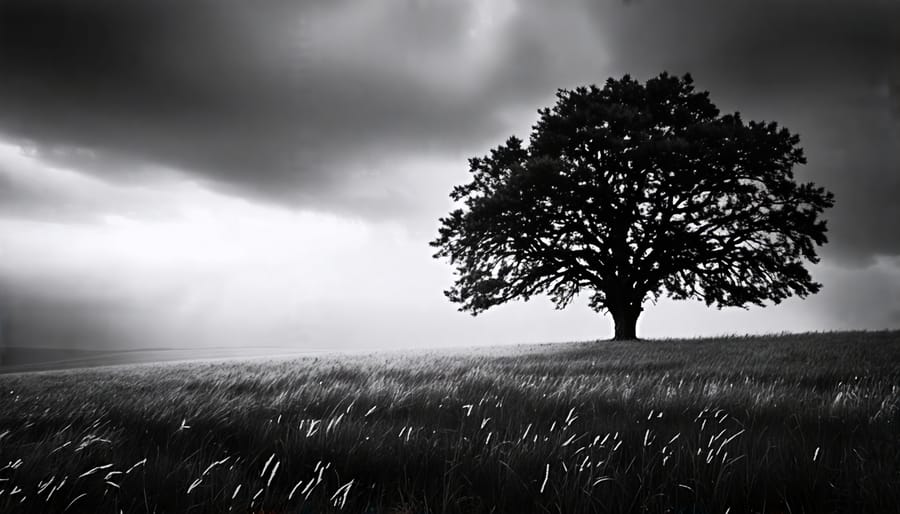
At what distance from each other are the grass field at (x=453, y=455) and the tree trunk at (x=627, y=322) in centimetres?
1691

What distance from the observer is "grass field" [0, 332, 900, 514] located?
179 centimetres

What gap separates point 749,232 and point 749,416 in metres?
19.3

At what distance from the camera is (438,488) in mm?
2010

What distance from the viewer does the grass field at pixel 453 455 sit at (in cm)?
179

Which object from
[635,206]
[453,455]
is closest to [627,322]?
[635,206]

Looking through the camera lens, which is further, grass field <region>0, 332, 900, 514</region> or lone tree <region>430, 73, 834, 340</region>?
lone tree <region>430, 73, 834, 340</region>

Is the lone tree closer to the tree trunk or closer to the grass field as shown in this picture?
the tree trunk

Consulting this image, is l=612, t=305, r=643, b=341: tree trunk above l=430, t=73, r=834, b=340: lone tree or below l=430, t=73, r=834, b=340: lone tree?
below

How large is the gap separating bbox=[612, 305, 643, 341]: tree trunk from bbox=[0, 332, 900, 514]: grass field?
16.9m

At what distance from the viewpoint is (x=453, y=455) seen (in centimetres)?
240

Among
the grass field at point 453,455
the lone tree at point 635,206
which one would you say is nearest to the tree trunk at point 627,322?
the lone tree at point 635,206

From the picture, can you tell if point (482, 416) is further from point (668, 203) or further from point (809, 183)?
point (809, 183)

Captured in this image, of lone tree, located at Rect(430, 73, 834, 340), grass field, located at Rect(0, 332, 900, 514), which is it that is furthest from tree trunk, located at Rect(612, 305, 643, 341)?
grass field, located at Rect(0, 332, 900, 514)

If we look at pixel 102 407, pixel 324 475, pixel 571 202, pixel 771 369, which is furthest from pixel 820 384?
pixel 571 202
